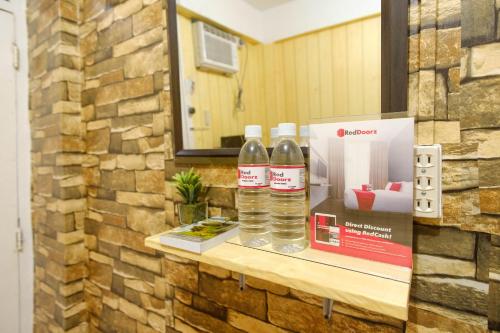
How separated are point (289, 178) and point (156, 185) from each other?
2.26ft

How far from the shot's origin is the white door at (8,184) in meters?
1.53

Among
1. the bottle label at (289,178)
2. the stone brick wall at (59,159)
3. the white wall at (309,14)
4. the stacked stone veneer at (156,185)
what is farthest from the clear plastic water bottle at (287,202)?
the stone brick wall at (59,159)

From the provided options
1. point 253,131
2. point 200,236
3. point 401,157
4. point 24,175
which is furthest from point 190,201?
point 24,175

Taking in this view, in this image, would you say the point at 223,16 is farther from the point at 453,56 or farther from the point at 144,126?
the point at 453,56

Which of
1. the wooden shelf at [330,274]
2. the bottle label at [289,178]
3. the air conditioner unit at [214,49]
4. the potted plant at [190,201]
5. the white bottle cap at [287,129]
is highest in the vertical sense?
the air conditioner unit at [214,49]

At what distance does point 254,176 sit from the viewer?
695 mm

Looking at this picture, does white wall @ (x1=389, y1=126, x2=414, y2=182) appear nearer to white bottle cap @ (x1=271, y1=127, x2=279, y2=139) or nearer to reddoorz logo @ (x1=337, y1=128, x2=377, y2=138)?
reddoorz logo @ (x1=337, y1=128, x2=377, y2=138)

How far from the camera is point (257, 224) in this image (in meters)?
0.78

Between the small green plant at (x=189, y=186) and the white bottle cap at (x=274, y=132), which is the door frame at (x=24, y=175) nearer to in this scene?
the small green plant at (x=189, y=186)

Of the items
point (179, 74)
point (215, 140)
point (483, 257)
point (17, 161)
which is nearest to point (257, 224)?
point (215, 140)

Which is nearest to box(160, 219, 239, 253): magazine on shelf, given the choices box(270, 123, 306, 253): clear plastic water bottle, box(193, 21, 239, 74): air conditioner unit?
box(270, 123, 306, 253): clear plastic water bottle

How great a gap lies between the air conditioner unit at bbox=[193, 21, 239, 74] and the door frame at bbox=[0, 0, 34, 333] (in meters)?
1.19

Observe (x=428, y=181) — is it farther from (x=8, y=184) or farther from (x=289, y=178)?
(x=8, y=184)

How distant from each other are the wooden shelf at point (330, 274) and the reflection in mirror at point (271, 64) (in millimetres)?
323
